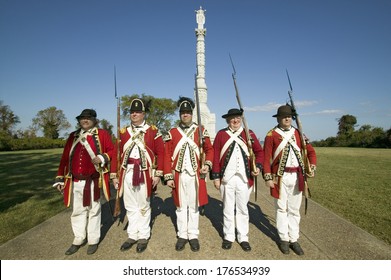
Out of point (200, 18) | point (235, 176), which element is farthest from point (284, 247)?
point (200, 18)

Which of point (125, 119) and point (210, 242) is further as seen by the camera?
point (125, 119)

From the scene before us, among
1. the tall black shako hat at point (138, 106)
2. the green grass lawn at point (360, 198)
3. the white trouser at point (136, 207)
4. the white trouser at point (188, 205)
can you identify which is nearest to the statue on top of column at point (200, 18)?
the green grass lawn at point (360, 198)

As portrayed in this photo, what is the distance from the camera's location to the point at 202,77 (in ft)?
86.7

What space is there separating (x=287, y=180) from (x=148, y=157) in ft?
7.75

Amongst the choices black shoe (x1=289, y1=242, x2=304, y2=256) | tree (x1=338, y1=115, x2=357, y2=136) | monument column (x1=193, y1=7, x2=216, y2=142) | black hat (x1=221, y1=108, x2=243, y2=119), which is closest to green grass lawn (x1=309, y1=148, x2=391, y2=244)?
black shoe (x1=289, y1=242, x2=304, y2=256)

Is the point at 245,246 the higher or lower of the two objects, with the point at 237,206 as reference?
lower

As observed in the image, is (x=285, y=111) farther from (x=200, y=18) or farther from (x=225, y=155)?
(x=200, y=18)

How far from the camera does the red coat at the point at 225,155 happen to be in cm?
395

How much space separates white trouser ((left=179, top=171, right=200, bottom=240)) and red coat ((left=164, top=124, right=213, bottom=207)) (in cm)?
7

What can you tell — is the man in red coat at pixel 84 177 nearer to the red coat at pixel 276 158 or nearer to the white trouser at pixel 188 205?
the white trouser at pixel 188 205
